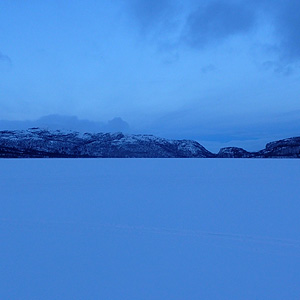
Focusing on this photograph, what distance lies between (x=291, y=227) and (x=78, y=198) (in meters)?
5.80

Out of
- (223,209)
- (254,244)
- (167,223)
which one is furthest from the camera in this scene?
(223,209)

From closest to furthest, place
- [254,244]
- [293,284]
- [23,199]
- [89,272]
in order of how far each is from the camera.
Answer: [293,284]
[89,272]
[254,244]
[23,199]

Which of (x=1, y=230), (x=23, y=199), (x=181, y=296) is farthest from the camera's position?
(x=23, y=199)

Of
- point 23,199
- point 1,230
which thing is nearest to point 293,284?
point 1,230

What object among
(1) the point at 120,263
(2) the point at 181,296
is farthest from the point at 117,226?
(2) the point at 181,296

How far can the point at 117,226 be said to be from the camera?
587 centimetres

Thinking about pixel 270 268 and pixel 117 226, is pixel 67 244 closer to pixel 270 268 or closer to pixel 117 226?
pixel 117 226

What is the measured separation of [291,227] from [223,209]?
6.48ft

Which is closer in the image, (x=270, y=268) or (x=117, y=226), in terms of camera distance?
(x=270, y=268)

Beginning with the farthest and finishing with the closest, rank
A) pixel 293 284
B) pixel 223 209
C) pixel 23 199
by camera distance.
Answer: pixel 23 199, pixel 223 209, pixel 293 284

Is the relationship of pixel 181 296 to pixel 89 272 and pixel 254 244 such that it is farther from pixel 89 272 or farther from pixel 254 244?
pixel 254 244

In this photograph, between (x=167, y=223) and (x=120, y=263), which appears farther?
(x=167, y=223)

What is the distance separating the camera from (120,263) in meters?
4.05

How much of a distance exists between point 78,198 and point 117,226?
140 inches
